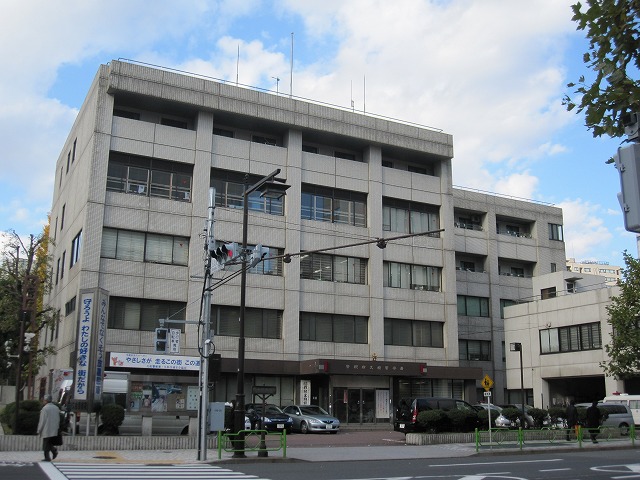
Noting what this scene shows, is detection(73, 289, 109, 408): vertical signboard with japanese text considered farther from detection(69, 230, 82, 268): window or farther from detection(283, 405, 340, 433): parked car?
detection(69, 230, 82, 268): window

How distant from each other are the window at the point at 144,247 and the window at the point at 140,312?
2362mm

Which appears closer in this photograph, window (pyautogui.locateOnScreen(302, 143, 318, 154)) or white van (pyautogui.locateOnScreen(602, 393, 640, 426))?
white van (pyautogui.locateOnScreen(602, 393, 640, 426))

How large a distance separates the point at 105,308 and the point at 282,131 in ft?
71.2

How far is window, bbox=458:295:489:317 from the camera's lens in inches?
2079

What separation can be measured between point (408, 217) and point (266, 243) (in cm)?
1134

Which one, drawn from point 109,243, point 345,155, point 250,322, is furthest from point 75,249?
point 345,155

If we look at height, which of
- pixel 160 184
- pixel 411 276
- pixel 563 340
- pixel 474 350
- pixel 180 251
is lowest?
pixel 474 350

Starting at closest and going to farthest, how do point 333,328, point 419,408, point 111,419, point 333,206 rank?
point 111,419, point 419,408, point 333,328, point 333,206

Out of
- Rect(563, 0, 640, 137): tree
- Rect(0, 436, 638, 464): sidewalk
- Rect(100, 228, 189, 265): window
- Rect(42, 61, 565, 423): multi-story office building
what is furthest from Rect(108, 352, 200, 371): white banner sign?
Rect(563, 0, 640, 137): tree

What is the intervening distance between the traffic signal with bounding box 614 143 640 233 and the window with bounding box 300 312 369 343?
38.5m

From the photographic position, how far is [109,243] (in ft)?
127

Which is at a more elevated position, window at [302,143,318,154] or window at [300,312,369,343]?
window at [302,143,318,154]

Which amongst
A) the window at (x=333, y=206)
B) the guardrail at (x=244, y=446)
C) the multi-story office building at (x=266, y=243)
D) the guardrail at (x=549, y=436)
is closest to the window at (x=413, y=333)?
the multi-story office building at (x=266, y=243)

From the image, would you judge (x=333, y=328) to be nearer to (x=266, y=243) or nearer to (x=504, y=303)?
(x=266, y=243)
